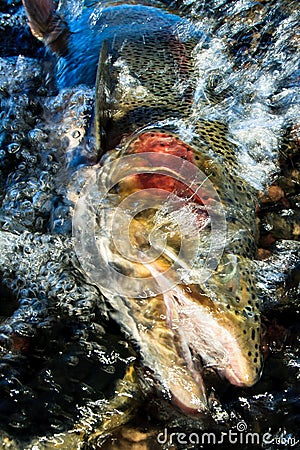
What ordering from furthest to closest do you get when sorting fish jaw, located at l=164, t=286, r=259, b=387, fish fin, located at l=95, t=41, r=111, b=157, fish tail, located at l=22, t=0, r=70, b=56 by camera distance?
fish tail, located at l=22, t=0, r=70, b=56
fish fin, located at l=95, t=41, r=111, b=157
fish jaw, located at l=164, t=286, r=259, b=387

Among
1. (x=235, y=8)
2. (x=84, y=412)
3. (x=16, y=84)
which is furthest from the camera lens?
(x=235, y=8)

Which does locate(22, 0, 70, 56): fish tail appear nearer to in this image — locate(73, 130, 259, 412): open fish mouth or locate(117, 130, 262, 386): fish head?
locate(73, 130, 259, 412): open fish mouth

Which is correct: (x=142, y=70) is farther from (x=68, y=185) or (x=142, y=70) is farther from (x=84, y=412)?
(x=84, y=412)

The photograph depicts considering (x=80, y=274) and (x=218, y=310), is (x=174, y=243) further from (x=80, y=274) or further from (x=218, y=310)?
(x=80, y=274)

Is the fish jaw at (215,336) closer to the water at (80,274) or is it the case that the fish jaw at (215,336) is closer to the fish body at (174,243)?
the fish body at (174,243)

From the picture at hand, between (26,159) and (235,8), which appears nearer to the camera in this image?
(26,159)

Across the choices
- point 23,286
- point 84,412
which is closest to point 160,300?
point 84,412

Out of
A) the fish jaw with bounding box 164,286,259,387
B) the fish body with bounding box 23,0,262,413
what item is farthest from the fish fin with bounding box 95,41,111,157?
the fish jaw with bounding box 164,286,259,387
